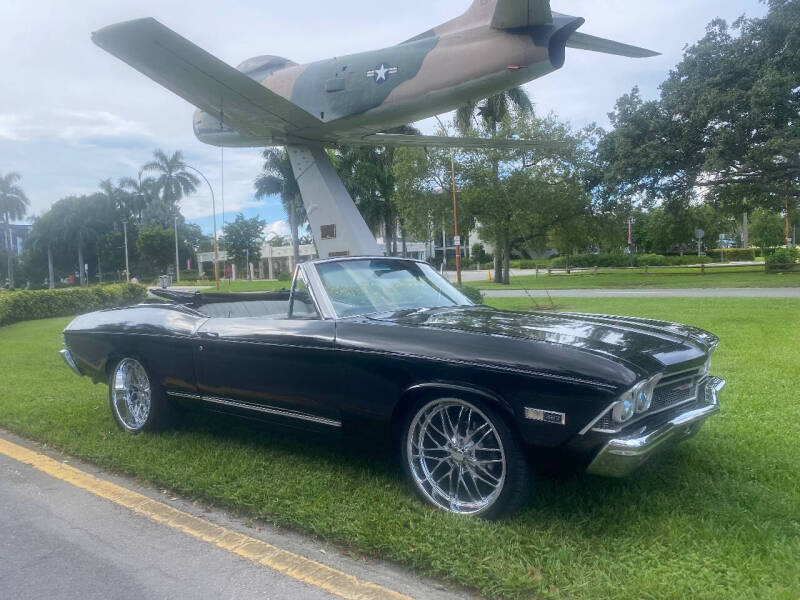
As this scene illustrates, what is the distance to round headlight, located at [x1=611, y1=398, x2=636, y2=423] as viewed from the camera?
9.16 feet

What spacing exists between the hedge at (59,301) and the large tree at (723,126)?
852 inches

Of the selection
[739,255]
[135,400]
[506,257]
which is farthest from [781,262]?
[739,255]

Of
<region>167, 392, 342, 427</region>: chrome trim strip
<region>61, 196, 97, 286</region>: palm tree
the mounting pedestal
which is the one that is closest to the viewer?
<region>167, 392, 342, 427</region>: chrome trim strip

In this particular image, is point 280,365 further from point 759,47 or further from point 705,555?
point 759,47

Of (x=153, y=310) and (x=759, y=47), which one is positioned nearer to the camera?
(x=153, y=310)

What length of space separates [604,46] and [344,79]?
4282mm

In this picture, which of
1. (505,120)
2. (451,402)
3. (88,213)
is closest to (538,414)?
(451,402)

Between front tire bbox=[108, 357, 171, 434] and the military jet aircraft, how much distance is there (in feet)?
16.1

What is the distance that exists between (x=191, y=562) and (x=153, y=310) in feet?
8.08

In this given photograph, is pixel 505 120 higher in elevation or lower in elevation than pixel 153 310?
higher

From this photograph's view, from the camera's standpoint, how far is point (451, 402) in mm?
3174

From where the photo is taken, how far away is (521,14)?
28.3 ft

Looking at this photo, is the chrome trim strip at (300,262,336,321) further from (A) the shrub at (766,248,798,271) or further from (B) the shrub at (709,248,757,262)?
(B) the shrub at (709,248,757,262)

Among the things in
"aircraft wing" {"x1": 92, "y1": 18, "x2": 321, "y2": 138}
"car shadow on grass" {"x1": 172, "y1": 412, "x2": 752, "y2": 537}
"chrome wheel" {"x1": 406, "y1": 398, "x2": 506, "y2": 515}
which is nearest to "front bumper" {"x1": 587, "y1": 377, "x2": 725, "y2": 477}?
"car shadow on grass" {"x1": 172, "y1": 412, "x2": 752, "y2": 537}
